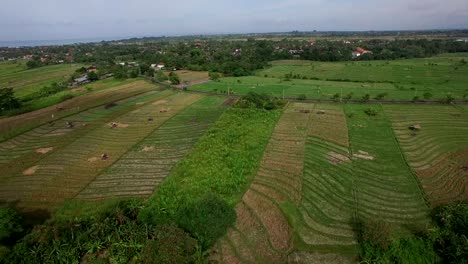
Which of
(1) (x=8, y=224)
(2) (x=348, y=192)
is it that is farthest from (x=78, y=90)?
(2) (x=348, y=192)

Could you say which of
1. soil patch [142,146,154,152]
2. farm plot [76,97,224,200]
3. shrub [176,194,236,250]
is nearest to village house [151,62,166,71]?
farm plot [76,97,224,200]

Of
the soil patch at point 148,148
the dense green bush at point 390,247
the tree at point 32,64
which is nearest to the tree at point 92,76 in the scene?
the tree at point 32,64

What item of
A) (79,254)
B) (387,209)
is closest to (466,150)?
(387,209)

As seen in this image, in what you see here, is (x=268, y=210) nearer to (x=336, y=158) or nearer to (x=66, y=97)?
(x=336, y=158)

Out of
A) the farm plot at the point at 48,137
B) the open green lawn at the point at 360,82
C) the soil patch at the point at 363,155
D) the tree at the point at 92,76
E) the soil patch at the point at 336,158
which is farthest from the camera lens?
the tree at the point at 92,76

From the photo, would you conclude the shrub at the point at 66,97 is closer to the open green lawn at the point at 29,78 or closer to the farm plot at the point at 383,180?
the open green lawn at the point at 29,78

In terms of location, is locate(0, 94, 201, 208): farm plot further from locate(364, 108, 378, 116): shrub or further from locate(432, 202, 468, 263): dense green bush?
locate(364, 108, 378, 116): shrub

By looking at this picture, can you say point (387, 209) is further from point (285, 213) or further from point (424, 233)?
point (285, 213)
